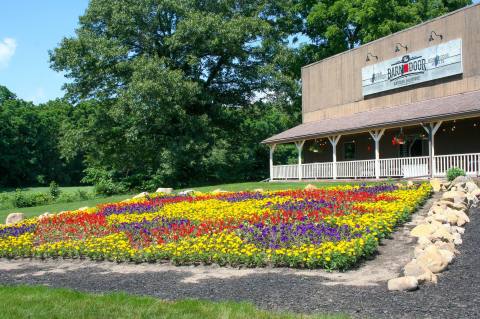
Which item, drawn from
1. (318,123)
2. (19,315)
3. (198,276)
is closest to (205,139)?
(318,123)

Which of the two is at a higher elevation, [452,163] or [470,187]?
[452,163]

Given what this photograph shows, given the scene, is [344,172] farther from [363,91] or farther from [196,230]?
[196,230]

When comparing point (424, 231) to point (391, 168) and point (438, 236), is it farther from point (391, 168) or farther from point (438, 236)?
point (391, 168)

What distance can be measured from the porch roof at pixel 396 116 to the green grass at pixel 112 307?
15208 millimetres

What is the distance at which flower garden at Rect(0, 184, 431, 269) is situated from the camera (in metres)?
7.91

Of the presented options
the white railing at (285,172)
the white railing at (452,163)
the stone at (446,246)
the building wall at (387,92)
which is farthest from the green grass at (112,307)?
the white railing at (285,172)

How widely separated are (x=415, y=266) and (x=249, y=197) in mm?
9343

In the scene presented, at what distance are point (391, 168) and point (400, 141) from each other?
4.13 ft

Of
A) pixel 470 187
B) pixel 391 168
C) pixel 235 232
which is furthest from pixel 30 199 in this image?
pixel 470 187

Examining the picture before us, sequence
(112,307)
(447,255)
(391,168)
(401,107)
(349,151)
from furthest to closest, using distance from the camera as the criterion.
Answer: (349,151) → (401,107) → (391,168) → (447,255) → (112,307)

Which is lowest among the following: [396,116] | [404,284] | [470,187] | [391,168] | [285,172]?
[404,284]

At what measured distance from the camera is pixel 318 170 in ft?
83.7

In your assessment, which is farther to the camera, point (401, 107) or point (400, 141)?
point (401, 107)

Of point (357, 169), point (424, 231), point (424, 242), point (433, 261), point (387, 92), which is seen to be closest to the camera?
point (433, 261)
